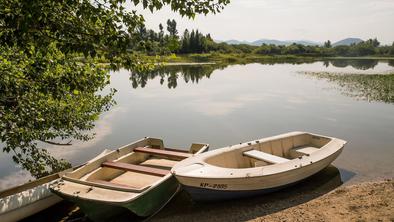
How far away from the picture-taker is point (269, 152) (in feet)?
42.1

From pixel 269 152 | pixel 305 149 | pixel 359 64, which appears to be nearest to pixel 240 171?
pixel 269 152

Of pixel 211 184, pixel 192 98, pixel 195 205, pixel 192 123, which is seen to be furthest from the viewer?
pixel 192 98

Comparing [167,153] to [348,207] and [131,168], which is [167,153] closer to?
[131,168]

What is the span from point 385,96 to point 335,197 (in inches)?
904

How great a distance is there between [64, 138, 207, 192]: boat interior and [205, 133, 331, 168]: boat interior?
1.28 meters

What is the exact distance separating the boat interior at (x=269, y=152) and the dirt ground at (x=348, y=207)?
1.67 meters

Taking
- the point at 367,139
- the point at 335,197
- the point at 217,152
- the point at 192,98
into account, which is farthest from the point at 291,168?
the point at 192,98

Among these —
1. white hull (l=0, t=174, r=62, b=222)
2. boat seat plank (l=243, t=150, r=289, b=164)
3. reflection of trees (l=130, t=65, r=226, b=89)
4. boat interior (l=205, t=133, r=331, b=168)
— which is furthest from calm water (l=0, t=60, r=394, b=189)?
reflection of trees (l=130, t=65, r=226, b=89)

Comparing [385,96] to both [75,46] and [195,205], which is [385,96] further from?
[75,46]

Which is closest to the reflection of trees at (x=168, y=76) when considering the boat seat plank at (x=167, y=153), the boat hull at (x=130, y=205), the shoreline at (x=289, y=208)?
the boat seat plank at (x=167, y=153)

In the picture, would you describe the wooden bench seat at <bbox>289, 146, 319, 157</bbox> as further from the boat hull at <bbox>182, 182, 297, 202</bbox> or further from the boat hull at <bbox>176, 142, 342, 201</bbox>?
Result: the boat hull at <bbox>182, 182, 297, 202</bbox>

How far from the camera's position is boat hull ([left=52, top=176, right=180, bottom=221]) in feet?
26.7

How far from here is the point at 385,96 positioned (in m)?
29.2

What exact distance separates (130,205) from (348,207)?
6140mm
